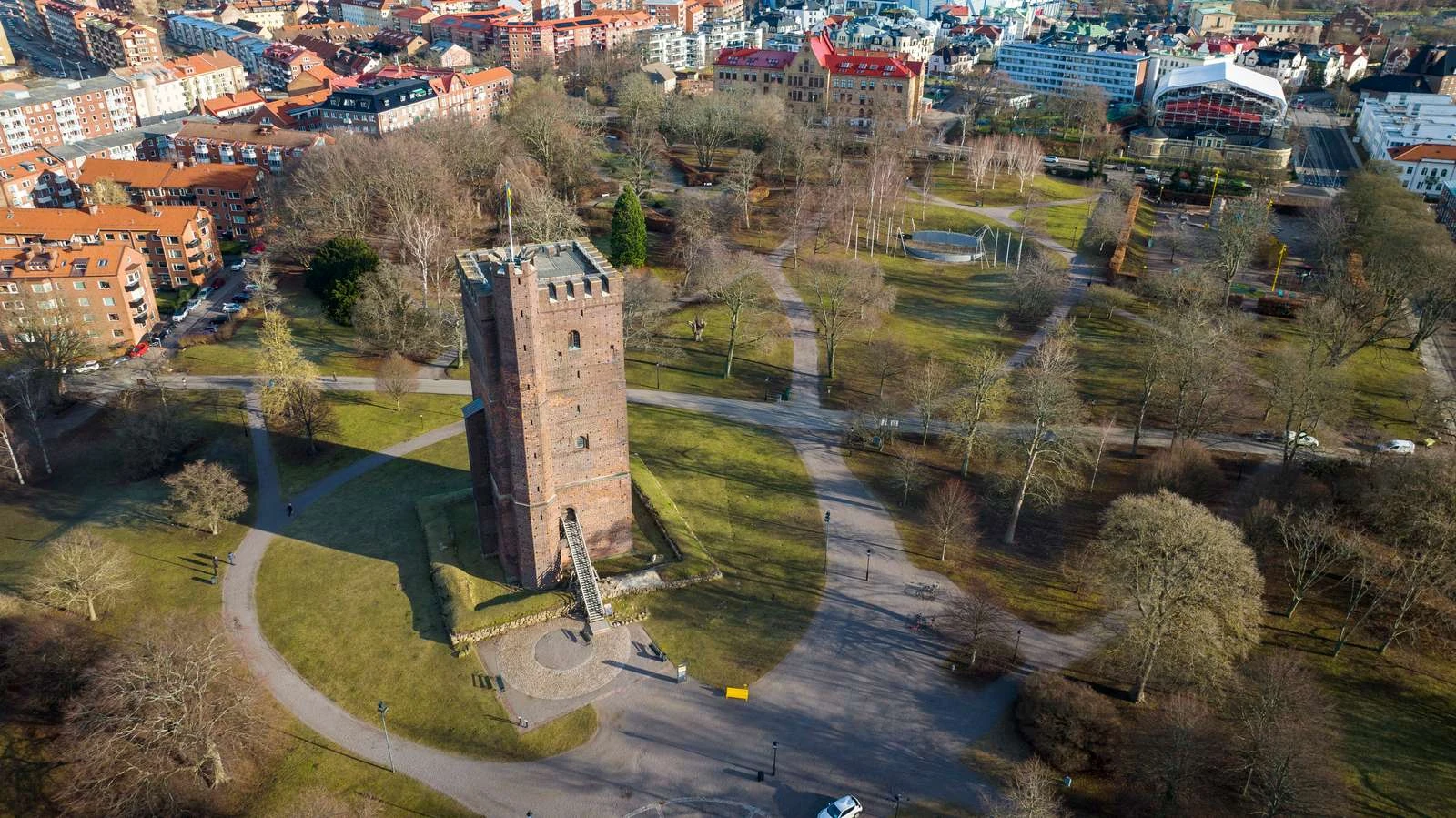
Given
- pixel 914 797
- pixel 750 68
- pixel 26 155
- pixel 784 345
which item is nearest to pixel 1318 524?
pixel 914 797

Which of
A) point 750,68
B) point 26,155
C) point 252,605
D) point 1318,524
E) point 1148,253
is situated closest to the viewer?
point 1318,524

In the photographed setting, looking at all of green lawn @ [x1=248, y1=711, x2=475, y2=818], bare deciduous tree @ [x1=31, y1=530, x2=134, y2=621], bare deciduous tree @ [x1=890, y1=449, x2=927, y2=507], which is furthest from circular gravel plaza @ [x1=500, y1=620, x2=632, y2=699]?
bare deciduous tree @ [x1=31, y1=530, x2=134, y2=621]

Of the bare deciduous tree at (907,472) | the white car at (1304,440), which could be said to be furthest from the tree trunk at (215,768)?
the white car at (1304,440)

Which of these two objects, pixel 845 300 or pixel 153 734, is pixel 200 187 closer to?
pixel 845 300

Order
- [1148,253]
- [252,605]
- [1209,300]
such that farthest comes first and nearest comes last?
[1148,253], [1209,300], [252,605]

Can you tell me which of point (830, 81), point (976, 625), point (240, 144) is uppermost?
point (830, 81)

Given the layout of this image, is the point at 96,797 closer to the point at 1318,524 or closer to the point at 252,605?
the point at 252,605

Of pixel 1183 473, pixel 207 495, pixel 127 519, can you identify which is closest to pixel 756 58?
pixel 1183 473
